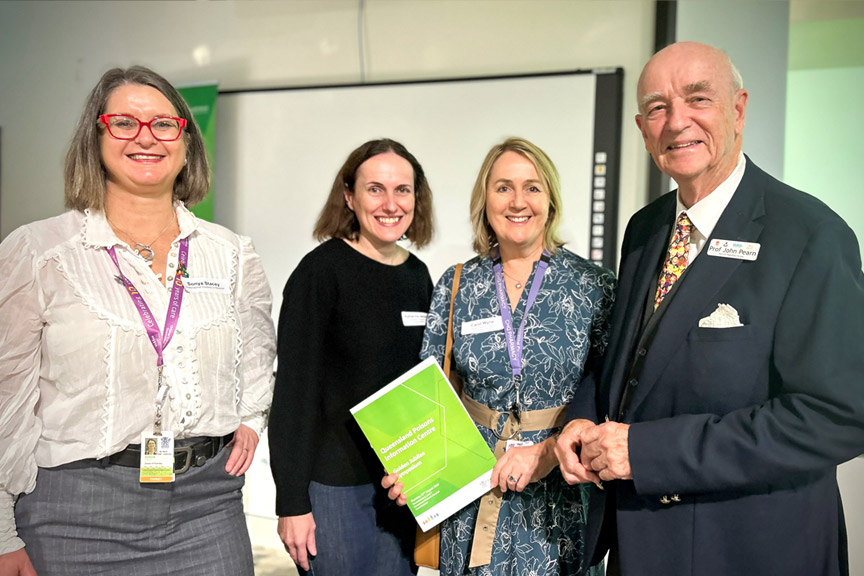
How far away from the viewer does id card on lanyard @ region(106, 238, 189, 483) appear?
1.62m

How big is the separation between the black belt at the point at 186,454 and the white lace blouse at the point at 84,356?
0.09ft

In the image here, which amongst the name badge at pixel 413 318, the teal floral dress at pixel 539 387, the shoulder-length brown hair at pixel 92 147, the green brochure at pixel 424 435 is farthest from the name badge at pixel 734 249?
the shoulder-length brown hair at pixel 92 147

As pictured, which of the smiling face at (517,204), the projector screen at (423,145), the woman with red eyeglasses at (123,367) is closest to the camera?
the woman with red eyeglasses at (123,367)

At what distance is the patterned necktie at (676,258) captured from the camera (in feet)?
4.96

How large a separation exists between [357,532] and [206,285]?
923mm

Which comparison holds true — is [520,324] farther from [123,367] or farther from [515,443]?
[123,367]

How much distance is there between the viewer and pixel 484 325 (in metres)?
1.93

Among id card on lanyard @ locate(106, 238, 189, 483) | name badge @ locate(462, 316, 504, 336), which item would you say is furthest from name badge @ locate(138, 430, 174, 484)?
name badge @ locate(462, 316, 504, 336)

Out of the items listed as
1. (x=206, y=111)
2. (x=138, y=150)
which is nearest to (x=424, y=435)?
(x=138, y=150)

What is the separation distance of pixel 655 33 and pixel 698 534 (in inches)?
121

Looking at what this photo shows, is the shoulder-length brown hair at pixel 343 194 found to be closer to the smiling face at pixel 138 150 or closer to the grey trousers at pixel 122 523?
the smiling face at pixel 138 150

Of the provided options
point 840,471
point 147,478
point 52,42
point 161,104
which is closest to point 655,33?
point 840,471

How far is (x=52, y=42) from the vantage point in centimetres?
505

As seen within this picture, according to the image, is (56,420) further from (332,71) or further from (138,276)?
(332,71)
